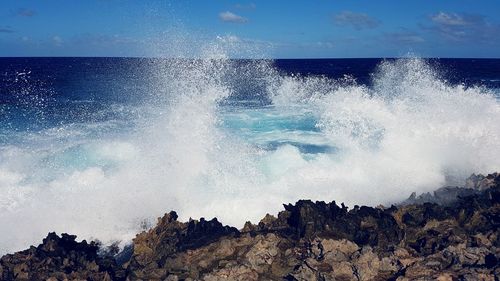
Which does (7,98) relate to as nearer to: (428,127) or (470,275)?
(428,127)

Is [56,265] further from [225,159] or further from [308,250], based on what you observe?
[225,159]

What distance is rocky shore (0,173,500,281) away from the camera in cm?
933

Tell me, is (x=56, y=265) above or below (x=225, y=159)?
below

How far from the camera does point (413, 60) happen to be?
37125 mm

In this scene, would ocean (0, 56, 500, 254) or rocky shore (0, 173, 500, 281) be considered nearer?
rocky shore (0, 173, 500, 281)

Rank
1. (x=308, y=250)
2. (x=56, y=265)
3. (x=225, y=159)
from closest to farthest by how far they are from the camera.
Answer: (x=56, y=265), (x=308, y=250), (x=225, y=159)

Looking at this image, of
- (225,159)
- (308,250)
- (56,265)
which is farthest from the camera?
(225,159)

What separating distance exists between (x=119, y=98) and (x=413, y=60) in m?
23.2

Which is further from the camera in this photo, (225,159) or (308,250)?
(225,159)

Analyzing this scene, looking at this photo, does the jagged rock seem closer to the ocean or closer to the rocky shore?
the rocky shore

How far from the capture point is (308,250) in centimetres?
1015

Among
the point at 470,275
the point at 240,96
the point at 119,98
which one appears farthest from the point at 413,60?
the point at 470,275

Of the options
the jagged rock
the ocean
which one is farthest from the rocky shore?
the ocean

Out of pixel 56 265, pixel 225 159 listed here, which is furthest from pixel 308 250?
pixel 225 159
